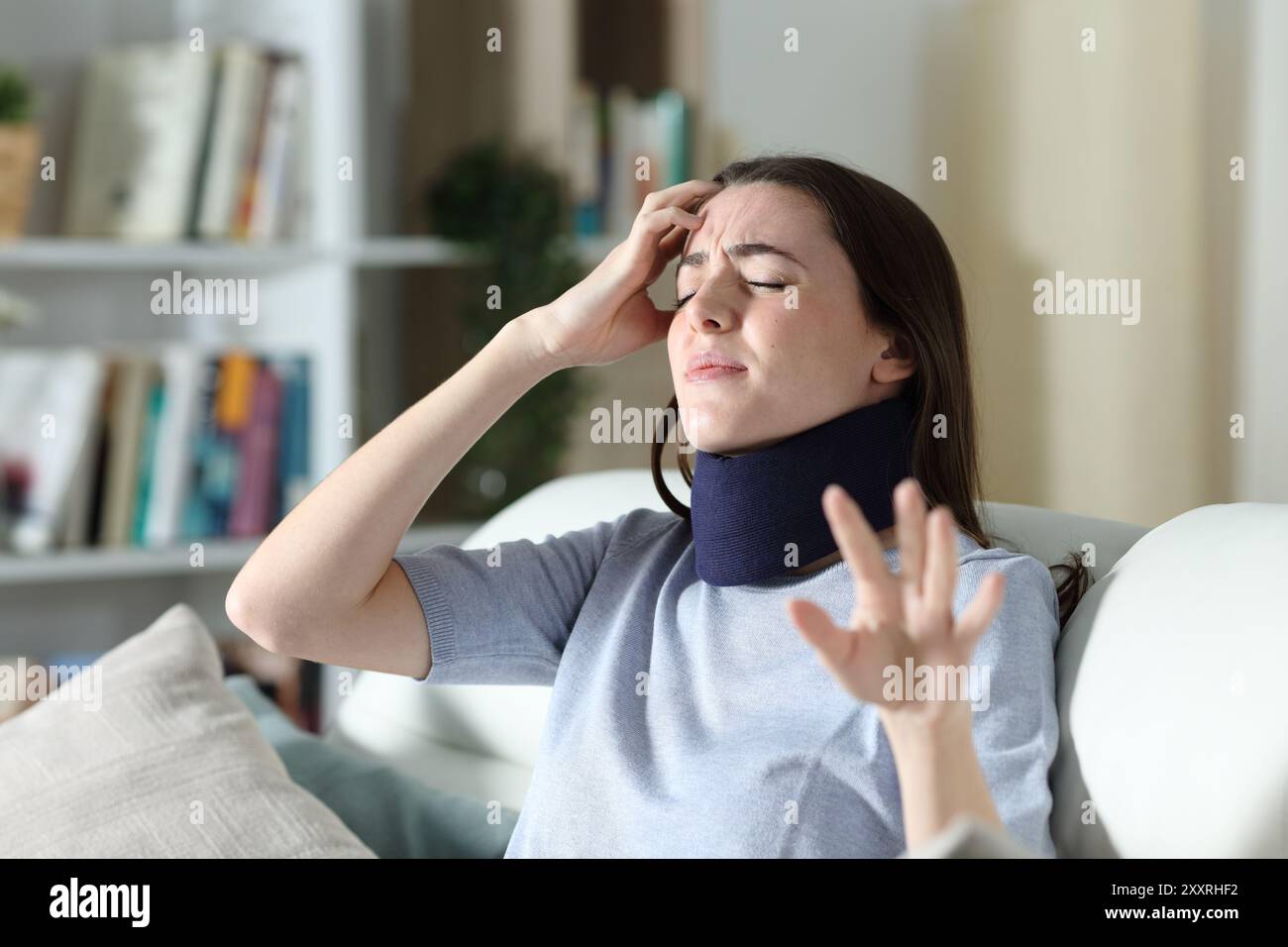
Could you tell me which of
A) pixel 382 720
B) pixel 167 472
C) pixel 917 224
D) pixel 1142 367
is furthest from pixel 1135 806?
pixel 167 472

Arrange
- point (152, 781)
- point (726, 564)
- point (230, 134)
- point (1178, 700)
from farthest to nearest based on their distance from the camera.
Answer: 1. point (230, 134)
2. point (152, 781)
3. point (726, 564)
4. point (1178, 700)

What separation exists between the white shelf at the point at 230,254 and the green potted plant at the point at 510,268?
51mm

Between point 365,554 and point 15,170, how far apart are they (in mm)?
1456

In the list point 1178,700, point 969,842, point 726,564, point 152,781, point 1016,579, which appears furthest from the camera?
point 152,781

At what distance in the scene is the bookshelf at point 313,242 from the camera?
228 cm

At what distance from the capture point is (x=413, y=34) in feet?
8.19

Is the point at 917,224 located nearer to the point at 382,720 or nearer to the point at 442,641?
the point at 442,641

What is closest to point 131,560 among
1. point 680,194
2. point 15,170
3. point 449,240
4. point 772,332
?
point 15,170

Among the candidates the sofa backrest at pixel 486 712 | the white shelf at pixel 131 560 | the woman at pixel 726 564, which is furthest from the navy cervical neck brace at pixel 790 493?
the white shelf at pixel 131 560

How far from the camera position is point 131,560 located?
7.36 feet

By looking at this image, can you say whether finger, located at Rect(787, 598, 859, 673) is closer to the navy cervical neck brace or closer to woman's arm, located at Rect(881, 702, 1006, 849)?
woman's arm, located at Rect(881, 702, 1006, 849)

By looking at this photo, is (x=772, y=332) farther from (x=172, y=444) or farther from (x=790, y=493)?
(x=172, y=444)

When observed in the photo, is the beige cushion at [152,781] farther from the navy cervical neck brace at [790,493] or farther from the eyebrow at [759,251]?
the eyebrow at [759,251]
